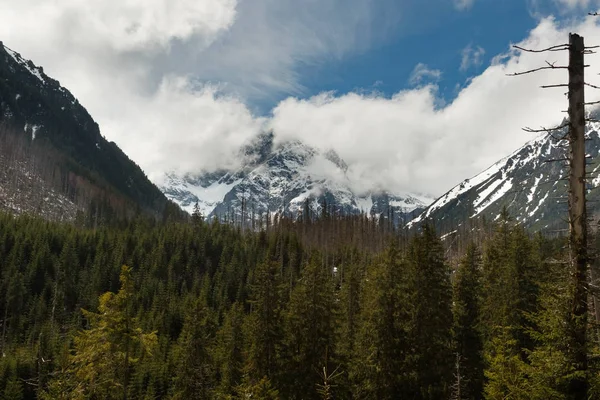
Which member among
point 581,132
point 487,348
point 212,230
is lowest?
point 487,348

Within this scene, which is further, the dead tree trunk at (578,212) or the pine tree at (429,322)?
the pine tree at (429,322)

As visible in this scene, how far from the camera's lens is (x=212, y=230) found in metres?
121

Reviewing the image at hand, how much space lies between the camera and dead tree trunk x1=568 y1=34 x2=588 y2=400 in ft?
34.1


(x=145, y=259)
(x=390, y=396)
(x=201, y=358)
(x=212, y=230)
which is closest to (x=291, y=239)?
(x=212, y=230)

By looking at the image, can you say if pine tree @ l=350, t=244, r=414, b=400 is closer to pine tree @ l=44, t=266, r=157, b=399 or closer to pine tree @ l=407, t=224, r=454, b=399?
pine tree @ l=407, t=224, r=454, b=399

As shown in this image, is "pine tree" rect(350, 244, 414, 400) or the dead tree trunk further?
"pine tree" rect(350, 244, 414, 400)

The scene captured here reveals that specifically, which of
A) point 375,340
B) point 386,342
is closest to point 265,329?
point 375,340

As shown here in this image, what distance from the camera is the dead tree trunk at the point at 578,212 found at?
10383 millimetres

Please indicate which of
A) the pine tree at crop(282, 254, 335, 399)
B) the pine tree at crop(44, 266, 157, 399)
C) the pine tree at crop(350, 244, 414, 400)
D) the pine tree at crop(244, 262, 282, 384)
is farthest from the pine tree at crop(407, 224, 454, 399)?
the pine tree at crop(44, 266, 157, 399)

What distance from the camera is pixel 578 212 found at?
10820 mm

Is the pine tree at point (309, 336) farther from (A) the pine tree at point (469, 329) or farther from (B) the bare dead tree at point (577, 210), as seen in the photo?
(B) the bare dead tree at point (577, 210)

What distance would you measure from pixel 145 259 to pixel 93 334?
→ 292ft

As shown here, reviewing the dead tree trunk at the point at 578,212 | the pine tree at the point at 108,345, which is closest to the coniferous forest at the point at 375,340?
the pine tree at the point at 108,345

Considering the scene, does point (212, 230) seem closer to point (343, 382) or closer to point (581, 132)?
point (343, 382)
